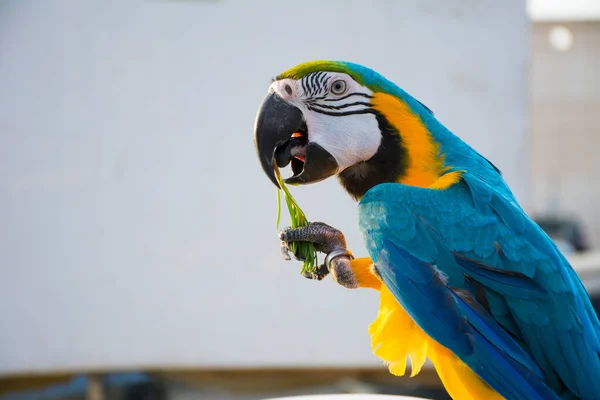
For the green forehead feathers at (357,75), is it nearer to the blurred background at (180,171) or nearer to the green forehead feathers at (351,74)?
the green forehead feathers at (351,74)

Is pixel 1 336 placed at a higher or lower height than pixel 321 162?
lower

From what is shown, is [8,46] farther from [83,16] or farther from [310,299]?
[310,299]

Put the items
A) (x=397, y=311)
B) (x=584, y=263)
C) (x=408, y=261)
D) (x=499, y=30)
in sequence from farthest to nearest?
(x=584, y=263), (x=499, y=30), (x=397, y=311), (x=408, y=261)

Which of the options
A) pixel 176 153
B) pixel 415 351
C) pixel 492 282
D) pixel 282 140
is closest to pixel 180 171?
pixel 176 153

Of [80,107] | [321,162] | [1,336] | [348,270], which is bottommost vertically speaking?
[1,336]

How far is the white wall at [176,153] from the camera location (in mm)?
3014

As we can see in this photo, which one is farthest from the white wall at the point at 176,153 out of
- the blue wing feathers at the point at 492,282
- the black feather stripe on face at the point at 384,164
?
the blue wing feathers at the point at 492,282

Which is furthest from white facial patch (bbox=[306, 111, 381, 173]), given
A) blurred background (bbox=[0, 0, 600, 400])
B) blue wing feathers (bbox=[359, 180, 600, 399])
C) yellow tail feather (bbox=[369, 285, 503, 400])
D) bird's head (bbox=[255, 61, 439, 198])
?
blurred background (bbox=[0, 0, 600, 400])

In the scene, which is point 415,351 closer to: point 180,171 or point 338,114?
point 338,114

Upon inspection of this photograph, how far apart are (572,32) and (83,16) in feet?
28.4

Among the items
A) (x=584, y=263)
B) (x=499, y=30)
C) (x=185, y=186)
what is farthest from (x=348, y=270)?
(x=584, y=263)

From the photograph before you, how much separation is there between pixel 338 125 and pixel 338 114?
22 millimetres

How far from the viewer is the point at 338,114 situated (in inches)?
47.2

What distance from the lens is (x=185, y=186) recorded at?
3.08 m
